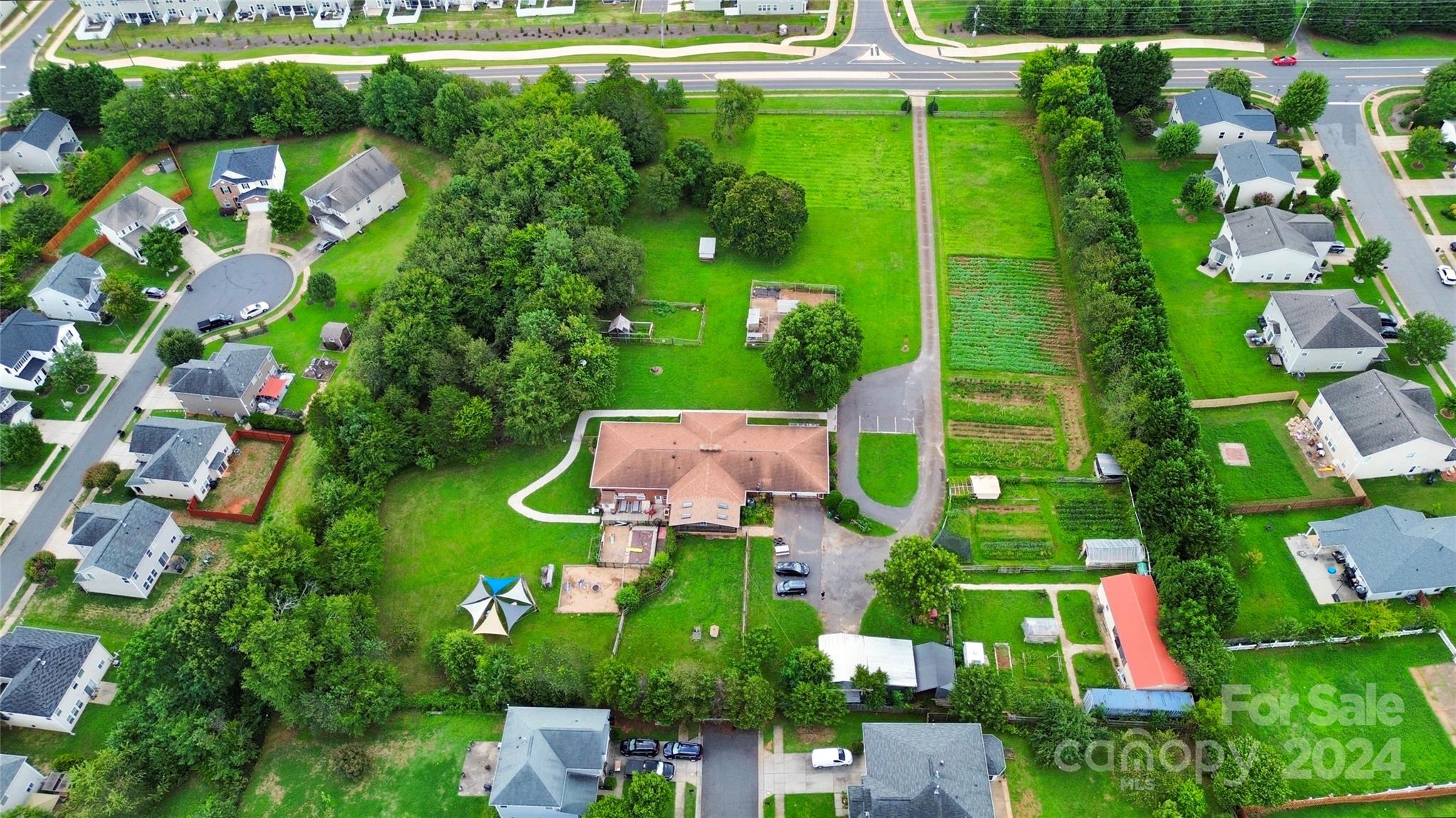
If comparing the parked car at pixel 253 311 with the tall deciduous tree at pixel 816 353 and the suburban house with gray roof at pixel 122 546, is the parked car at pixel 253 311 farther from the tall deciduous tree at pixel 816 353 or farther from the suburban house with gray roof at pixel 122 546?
the tall deciduous tree at pixel 816 353

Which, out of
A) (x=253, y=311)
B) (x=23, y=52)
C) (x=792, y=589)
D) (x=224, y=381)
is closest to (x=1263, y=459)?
(x=792, y=589)

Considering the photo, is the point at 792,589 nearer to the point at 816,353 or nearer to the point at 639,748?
the point at 639,748

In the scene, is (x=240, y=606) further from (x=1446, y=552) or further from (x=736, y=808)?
(x=1446, y=552)

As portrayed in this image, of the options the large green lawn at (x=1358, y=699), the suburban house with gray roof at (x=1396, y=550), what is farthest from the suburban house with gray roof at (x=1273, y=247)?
the large green lawn at (x=1358, y=699)

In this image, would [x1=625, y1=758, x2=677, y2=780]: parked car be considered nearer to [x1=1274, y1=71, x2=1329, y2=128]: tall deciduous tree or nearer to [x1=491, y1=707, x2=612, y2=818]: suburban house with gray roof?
[x1=491, y1=707, x2=612, y2=818]: suburban house with gray roof

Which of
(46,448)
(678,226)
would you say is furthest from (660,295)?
(46,448)

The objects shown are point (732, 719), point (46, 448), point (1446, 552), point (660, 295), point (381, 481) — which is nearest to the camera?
point (732, 719)

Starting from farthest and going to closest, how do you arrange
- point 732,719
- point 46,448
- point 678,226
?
point 678,226 → point 46,448 → point 732,719
